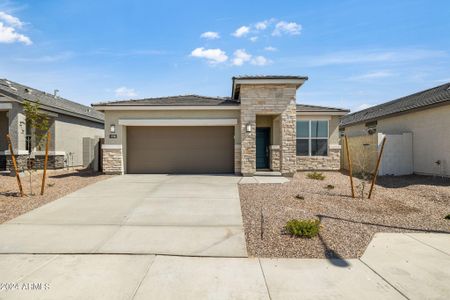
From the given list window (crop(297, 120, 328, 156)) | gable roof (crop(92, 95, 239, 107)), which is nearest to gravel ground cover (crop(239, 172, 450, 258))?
gable roof (crop(92, 95, 239, 107))

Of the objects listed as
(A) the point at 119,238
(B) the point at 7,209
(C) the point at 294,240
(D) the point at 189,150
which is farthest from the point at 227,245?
(D) the point at 189,150

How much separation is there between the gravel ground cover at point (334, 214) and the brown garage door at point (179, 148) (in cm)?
435

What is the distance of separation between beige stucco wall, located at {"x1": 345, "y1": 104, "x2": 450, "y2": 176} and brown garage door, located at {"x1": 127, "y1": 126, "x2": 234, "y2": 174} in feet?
30.3

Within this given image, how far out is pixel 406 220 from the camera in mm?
7039

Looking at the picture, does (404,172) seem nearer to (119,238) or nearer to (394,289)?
(394,289)

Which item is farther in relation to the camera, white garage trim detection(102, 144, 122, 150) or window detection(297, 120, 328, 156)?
window detection(297, 120, 328, 156)

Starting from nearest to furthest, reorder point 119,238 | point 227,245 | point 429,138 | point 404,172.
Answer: point 227,245 → point 119,238 → point 429,138 → point 404,172

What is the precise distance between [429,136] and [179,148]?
39.4 feet

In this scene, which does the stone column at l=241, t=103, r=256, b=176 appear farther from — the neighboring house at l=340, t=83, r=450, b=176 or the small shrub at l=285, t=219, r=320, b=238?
the small shrub at l=285, t=219, r=320, b=238

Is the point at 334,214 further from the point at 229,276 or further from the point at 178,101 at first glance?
the point at 178,101

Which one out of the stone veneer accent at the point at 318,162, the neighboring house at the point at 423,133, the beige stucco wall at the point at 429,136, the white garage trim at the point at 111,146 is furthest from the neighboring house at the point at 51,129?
the beige stucco wall at the point at 429,136

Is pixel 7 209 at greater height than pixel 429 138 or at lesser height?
lesser

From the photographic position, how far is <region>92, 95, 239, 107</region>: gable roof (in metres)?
14.1

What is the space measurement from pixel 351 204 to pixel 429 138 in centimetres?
839
